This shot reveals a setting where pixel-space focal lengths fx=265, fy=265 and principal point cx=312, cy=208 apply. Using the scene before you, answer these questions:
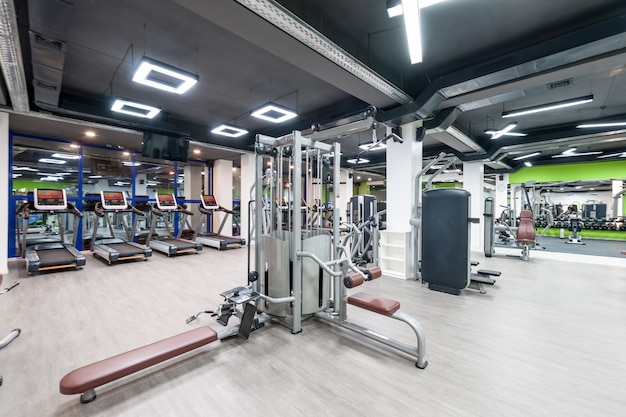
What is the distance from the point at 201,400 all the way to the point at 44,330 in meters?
→ 2.29

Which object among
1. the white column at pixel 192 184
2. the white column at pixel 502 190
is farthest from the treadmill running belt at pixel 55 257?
the white column at pixel 502 190

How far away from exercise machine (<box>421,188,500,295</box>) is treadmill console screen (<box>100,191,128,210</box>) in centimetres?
692

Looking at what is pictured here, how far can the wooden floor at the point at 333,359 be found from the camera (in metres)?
1.79

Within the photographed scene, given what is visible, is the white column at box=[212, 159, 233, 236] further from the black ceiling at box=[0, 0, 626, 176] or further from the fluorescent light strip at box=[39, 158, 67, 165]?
the fluorescent light strip at box=[39, 158, 67, 165]

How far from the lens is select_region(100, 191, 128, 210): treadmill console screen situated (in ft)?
21.0

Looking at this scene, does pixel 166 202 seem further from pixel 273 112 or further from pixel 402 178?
pixel 402 178

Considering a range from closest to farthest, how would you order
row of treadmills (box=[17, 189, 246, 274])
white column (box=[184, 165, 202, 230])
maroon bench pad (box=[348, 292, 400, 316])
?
maroon bench pad (box=[348, 292, 400, 316]) → row of treadmills (box=[17, 189, 246, 274]) → white column (box=[184, 165, 202, 230])

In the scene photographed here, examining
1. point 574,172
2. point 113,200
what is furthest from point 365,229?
point 574,172

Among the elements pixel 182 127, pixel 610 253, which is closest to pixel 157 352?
pixel 182 127

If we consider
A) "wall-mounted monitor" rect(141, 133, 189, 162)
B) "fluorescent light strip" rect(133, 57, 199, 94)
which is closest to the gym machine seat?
"fluorescent light strip" rect(133, 57, 199, 94)

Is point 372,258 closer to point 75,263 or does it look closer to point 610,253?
point 75,263

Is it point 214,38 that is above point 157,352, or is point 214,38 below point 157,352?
above

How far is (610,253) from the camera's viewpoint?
26.2ft

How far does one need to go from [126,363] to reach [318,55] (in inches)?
138
